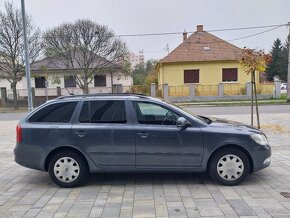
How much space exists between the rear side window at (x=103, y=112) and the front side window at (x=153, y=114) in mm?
273

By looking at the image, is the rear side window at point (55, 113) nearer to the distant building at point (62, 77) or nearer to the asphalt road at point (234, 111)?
the asphalt road at point (234, 111)

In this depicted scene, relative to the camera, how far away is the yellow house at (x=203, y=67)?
99.6ft

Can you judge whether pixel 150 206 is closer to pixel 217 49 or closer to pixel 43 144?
pixel 43 144

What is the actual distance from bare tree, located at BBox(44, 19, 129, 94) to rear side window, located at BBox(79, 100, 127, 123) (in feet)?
A: 76.0

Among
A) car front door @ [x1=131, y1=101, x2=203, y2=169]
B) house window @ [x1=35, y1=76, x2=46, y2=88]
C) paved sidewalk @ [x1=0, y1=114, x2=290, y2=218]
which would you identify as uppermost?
house window @ [x1=35, y1=76, x2=46, y2=88]

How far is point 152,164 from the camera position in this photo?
16.2 ft

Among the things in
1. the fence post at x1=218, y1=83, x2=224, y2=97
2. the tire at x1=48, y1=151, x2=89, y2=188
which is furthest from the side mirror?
the fence post at x1=218, y1=83, x2=224, y2=97

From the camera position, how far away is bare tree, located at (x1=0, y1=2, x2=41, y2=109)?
25625mm

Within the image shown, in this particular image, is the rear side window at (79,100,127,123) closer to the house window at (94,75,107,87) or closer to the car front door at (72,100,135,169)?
the car front door at (72,100,135,169)

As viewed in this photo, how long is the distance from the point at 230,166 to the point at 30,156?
3.50 m

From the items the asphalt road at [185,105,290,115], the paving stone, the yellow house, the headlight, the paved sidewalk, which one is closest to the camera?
the paving stone

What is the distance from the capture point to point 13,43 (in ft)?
85.2

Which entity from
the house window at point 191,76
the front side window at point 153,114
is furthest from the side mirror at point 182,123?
the house window at point 191,76

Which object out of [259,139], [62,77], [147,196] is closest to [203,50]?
[62,77]
